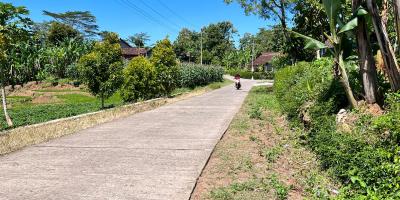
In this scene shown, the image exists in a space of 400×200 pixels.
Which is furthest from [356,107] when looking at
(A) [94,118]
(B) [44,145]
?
(A) [94,118]

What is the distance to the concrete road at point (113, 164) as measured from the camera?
5516mm

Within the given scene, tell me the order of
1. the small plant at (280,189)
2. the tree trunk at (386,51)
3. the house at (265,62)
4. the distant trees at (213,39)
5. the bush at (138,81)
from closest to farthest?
the small plant at (280,189) < the tree trunk at (386,51) < the bush at (138,81) < the house at (265,62) < the distant trees at (213,39)

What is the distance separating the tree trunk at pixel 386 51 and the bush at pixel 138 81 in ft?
51.2

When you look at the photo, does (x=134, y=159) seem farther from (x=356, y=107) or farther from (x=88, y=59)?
(x=88, y=59)

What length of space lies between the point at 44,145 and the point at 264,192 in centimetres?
552

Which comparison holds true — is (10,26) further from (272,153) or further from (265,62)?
(265,62)

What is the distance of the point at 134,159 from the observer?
24.6 ft

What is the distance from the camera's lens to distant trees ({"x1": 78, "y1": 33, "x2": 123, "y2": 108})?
742 inches

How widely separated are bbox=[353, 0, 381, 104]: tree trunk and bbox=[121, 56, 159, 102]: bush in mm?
14913

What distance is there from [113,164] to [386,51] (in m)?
5.14

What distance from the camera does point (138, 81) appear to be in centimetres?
2130

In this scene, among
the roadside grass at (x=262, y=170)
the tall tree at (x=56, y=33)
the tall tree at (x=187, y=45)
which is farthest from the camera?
the tall tree at (x=187, y=45)

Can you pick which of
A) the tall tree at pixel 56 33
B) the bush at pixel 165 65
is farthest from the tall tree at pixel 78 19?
the bush at pixel 165 65

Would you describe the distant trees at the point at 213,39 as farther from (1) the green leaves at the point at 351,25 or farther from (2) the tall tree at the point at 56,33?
(1) the green leaves at the point at 351,25
